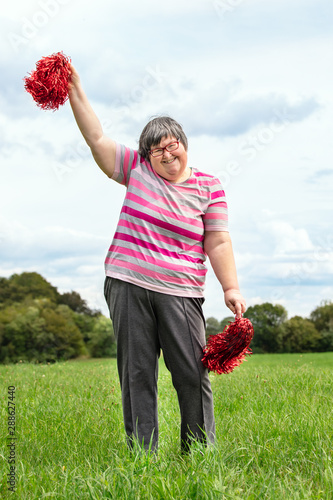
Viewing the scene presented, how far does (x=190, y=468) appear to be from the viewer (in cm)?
231

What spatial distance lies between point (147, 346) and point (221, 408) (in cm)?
190

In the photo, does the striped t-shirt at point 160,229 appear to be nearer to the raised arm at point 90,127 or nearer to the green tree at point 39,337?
the raised arm at point 90,127

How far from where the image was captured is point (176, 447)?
116 inches

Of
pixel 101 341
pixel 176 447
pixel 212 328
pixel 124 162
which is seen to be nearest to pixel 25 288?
pixel 101 341

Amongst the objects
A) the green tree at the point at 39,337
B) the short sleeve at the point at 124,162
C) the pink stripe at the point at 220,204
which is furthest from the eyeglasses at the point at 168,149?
the green tree at the point at 39,337

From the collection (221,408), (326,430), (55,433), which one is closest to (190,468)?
(326,430)

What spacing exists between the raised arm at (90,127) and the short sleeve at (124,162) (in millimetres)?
28

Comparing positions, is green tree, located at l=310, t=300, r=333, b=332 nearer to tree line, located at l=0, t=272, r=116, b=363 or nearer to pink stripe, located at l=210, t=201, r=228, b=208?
tree line, located at l=0, t=272, r=116, b=363

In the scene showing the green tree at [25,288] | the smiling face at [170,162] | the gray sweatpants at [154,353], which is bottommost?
the gray sweatpants at [154,353]

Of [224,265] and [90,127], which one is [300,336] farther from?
[90,127]

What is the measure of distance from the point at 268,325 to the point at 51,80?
1114cm

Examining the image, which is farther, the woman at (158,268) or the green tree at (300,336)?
the green tree at (300,336)

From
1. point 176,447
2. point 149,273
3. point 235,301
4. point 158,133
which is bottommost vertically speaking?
point 176,447

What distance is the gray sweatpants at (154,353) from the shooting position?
261 centimetres
